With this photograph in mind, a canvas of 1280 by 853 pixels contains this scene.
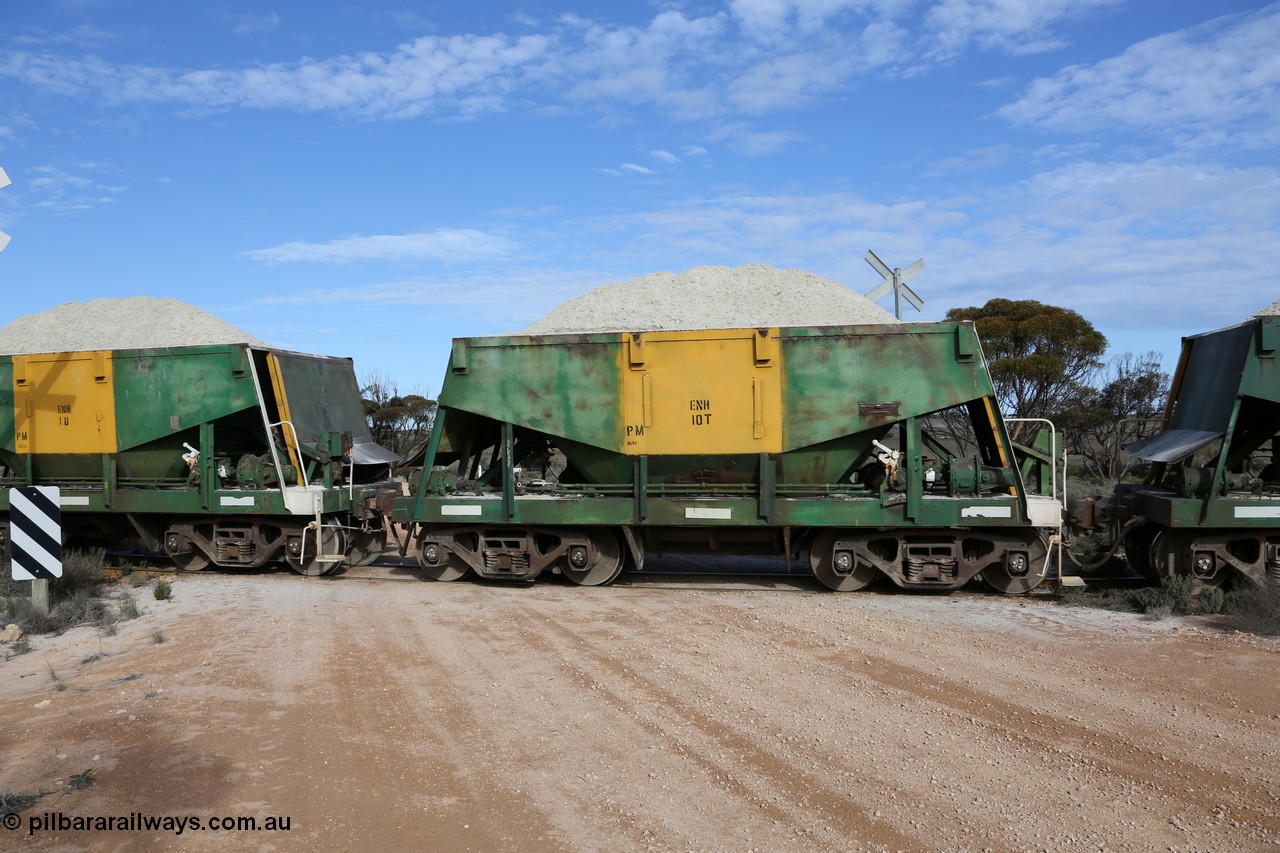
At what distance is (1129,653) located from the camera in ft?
23.3

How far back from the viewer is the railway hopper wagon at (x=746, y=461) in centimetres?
955

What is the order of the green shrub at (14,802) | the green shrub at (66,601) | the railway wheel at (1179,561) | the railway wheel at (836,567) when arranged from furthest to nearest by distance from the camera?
1. the railway wheel at (836,567)
2. the railway wheel at (1179,561)
3. the green shrub at (66,601)
4. the green shrub at (14,802)

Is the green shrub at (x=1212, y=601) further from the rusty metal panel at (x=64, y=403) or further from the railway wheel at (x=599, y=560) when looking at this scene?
the rusty metal panel at (x=64, y=403)

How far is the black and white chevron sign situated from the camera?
816cm

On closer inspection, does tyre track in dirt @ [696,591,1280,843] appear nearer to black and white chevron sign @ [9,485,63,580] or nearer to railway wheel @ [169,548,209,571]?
black and white chevron sign @ [9,485,63,580]

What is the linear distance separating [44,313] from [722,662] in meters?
65.4

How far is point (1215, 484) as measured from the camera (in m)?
8.75

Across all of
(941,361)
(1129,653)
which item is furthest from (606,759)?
(941,361)

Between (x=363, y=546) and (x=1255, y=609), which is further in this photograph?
(x=363, y=546)

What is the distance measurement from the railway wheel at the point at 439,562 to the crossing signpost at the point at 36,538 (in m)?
3.86

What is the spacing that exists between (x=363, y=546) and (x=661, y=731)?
8278 mm

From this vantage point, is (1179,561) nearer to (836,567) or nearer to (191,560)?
(836,567)

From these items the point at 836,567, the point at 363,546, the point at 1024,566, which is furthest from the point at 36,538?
the point at 1024,566

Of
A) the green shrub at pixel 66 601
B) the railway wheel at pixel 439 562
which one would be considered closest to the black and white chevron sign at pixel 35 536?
the green shrub at pixel 66 601
